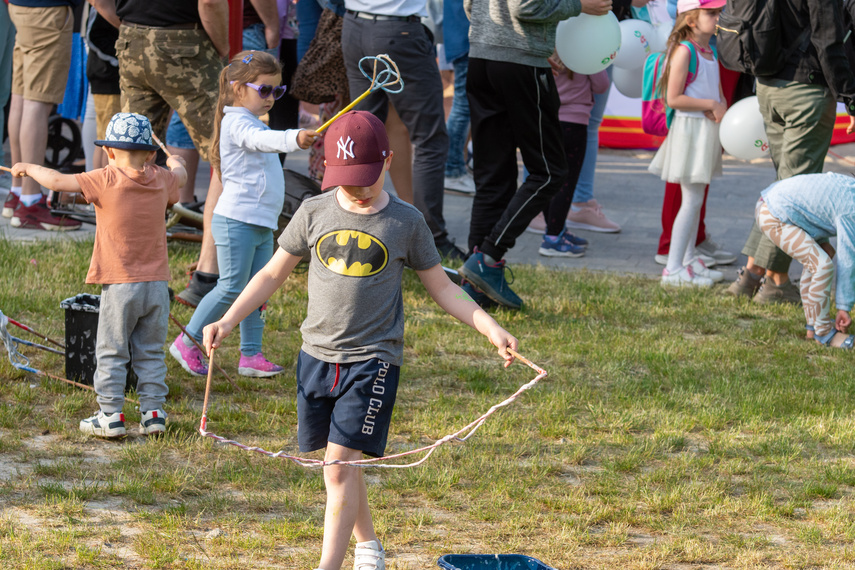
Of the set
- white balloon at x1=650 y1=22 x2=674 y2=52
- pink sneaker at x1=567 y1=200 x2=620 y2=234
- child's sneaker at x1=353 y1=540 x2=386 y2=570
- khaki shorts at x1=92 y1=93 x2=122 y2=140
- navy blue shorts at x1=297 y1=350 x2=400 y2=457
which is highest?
white balloon at x1=650 y1=22 x2=674 y2=52

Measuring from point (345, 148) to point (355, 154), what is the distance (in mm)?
33

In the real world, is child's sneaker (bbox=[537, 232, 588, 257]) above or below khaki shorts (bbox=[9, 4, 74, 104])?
below

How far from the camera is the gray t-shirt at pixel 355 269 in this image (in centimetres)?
299

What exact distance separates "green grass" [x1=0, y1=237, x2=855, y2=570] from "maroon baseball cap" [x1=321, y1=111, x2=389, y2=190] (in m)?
1.22

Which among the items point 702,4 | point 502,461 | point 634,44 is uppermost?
point 702,4

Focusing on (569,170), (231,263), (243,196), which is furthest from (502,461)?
(569,170)

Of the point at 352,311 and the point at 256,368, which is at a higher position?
the point at 352,311

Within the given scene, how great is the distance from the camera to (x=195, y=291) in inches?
217

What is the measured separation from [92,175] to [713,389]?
2.98m

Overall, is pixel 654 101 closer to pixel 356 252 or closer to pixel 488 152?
pixel 488 152

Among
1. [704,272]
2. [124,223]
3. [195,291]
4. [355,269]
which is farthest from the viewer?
[704,272]

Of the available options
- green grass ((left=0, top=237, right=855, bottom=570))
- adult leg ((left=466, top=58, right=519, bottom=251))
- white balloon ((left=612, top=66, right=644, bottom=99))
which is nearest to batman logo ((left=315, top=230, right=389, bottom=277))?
green grass ((left=0, top=237, right=855, bottom=570))

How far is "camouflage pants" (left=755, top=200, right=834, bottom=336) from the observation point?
569 centimetres

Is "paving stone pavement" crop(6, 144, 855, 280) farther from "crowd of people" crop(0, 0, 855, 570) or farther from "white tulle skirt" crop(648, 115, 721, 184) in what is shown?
"white tulle skirt" crop(648, 115, 721, 184)
